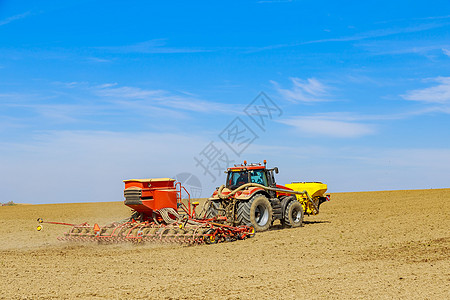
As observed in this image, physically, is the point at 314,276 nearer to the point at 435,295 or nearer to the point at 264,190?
the point at 435,295

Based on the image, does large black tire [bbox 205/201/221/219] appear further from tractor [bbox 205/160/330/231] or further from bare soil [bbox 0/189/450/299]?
bare soil [bbox 0/189/450/299]

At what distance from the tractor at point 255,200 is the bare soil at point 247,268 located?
76 cm

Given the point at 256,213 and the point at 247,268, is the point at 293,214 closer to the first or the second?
the point at 256,213

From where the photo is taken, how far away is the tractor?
49.5ft

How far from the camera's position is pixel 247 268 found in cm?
987

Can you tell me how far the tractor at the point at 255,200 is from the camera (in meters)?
15.1

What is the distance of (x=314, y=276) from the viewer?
8.88 meters

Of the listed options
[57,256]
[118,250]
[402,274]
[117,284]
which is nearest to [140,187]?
[118,250]

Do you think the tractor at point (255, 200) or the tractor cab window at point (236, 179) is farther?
the tractor cab window at point (236, 179)

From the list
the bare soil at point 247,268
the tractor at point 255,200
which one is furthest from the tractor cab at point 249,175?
the bare soil at point 247,268

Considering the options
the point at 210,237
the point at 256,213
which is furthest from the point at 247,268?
the point at 256,213

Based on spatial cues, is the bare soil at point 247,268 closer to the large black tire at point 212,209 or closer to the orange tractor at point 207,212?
the orange tractor at point 207,212

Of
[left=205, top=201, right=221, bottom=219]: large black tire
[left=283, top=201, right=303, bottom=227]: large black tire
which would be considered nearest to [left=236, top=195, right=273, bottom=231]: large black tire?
[left=283, top=201, right=303, bottom=227]: large black tire

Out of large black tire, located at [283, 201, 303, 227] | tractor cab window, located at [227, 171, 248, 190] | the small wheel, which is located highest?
tractor cab window, located at [227, 171, 248, 190]
